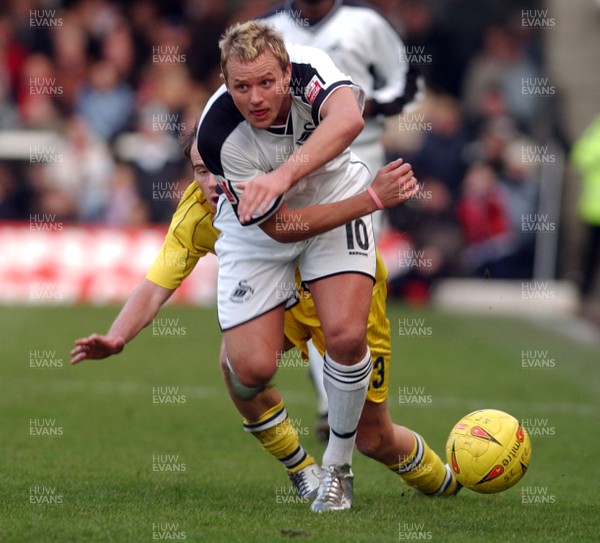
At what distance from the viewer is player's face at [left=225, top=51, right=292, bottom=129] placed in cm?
543

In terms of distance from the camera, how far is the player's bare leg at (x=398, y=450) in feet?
20.5

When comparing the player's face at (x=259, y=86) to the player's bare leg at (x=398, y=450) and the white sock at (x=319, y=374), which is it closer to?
the player's bare leg at (x=398, y=450)

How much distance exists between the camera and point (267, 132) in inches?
227

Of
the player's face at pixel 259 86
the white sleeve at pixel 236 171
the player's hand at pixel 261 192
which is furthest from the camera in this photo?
the white sleeve at pixel 236 171

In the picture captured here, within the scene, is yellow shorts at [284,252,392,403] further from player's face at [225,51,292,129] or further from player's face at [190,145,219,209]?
player's face at [225,51,292,129]

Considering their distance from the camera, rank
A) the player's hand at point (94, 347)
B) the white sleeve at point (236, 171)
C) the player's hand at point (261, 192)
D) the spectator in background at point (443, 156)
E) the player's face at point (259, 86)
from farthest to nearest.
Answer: the spectator in background at point (443, 156), the player's hand at point (94, 347), the white sleeve at point (236, 171), the player's face at point (259, 86), the player's hand at point (261, 192)

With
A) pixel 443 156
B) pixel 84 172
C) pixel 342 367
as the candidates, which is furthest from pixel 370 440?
pixel 84 172

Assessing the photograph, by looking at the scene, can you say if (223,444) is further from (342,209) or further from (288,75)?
(288,75)

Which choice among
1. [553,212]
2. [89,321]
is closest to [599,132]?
[553,212]

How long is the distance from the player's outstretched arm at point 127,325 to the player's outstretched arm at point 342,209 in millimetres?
891

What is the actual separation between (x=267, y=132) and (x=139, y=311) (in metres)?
1.13

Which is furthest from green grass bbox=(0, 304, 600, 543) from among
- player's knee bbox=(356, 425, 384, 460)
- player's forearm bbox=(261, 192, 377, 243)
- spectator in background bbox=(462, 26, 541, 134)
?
spectator in background bbox=(462, 26, 541, 134)

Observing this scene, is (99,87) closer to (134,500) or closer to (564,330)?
(564,330)

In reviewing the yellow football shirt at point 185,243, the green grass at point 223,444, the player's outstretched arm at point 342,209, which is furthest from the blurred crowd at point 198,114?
the player's outstretched arm at point 342,209
